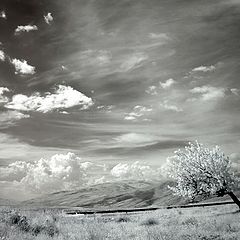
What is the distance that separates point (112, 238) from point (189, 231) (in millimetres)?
5640

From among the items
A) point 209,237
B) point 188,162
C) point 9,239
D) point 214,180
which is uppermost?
point 188,162

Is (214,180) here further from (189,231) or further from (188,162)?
Result: (189,231)

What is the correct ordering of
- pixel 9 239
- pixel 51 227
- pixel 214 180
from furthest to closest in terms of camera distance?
pixel 214 180, pixel 51 227, pixel 9 239

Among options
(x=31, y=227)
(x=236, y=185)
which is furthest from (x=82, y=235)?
(x=236, y=185)

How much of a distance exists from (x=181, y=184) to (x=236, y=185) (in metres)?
5.17

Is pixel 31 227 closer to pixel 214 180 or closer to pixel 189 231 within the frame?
pixel 189 231

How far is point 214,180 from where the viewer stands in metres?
32.3

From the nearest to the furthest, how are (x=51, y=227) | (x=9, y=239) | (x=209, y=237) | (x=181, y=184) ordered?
(x=9, y=239), (x=209, y=237), (x=51, y=227), (x=181, y=184)

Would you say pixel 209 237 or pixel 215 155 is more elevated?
pixel 215 155

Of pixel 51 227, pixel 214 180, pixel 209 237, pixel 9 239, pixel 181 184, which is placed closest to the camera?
pixel 9 239

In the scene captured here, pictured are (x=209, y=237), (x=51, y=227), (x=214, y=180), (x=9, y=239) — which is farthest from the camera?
(x=214, y=180)

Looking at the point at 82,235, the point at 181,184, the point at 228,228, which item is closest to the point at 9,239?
the point at 82,235

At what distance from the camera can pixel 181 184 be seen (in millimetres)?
34438

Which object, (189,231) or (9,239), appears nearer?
(9,239)
